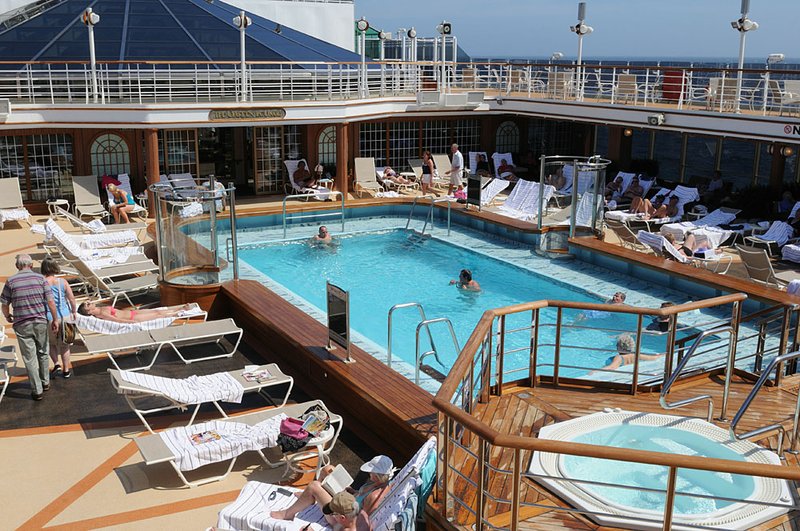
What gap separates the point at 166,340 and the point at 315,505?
12.2ft

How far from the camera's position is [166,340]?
871 centimetres

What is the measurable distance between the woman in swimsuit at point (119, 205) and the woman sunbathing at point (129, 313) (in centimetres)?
618

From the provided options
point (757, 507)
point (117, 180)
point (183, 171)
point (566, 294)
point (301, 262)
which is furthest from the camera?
point (183, 171)

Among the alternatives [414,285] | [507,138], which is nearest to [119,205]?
[414,285]

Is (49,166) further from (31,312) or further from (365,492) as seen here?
(365,492)

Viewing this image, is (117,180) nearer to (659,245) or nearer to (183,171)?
(183,171)

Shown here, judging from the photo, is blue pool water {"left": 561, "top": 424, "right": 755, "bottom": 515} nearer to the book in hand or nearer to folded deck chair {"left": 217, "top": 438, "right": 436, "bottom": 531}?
folded deck chair {"left": 217, "top": 438, "right": 436, "bottom": 531}

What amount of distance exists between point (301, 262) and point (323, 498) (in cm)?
932

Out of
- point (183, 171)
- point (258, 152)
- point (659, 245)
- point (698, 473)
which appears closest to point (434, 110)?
point (258, 152)

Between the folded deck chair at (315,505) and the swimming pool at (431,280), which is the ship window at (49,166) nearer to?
the swimming pool at (431,280)

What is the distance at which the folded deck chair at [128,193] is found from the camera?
16281 millimetres

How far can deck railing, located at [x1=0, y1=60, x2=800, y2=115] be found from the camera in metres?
16.5

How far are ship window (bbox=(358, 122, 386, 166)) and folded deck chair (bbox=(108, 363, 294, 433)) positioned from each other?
13.7 metres

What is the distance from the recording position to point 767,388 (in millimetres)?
7160
